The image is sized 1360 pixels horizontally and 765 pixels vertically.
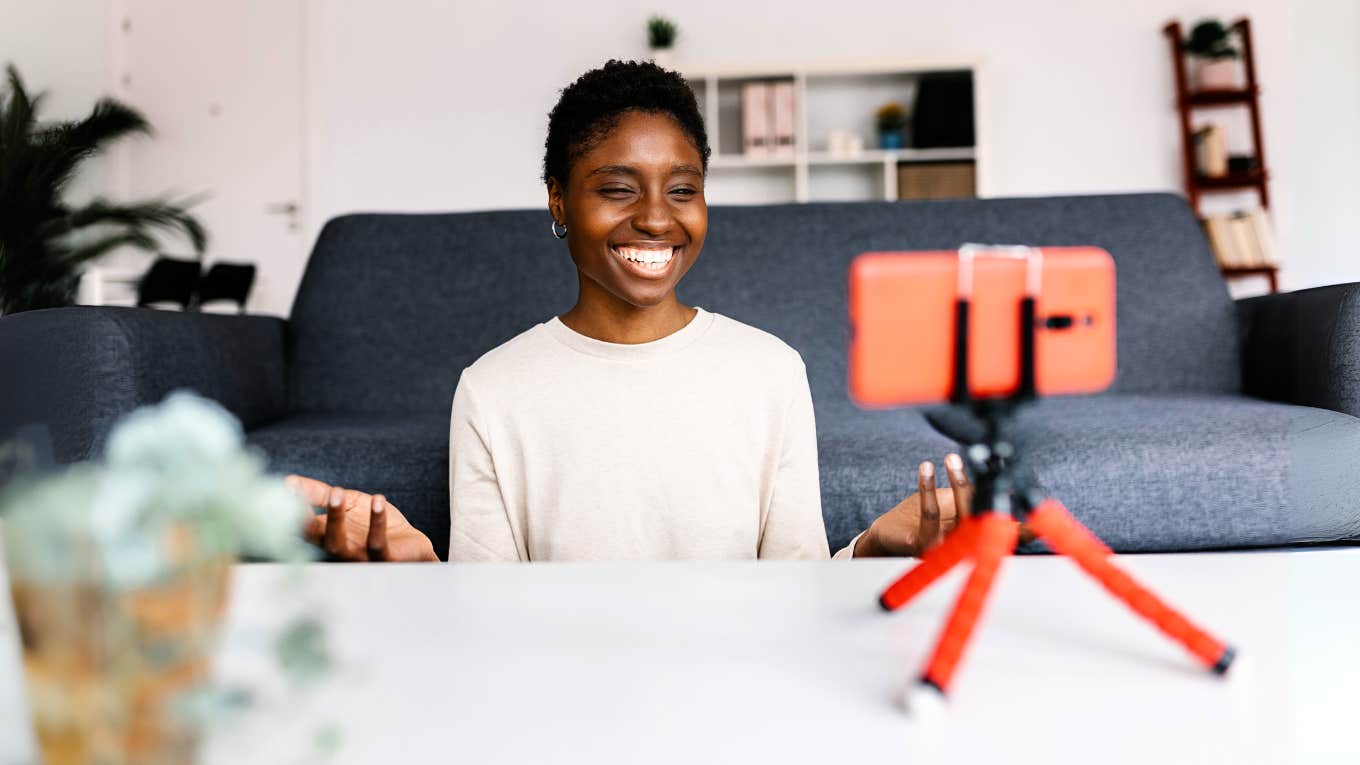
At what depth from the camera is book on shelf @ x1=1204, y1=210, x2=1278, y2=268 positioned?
13.3 ft

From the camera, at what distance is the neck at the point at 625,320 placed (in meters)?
1.07

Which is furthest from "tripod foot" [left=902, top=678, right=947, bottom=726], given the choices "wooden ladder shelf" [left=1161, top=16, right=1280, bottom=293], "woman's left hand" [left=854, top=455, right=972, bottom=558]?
"wooden ladder shelf" [left=1161, top=16, right=1280, bottom=293]

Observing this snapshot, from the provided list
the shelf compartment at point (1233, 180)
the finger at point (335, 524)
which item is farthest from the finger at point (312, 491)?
the shelf compartment at point (1233, 180)

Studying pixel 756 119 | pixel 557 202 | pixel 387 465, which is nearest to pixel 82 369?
pixel 387 465

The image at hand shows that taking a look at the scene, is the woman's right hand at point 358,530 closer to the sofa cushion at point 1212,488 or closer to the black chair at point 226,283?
the sofa cushion at point 1212,488

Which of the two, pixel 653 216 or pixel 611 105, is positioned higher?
pixel 611 105

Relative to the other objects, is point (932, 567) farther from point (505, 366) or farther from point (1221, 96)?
point (1221, 96)

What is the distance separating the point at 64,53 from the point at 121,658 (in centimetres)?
501

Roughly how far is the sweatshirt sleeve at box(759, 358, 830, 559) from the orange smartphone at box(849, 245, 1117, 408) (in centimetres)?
66

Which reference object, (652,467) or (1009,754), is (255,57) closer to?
(652,467)

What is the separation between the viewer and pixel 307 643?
24cm

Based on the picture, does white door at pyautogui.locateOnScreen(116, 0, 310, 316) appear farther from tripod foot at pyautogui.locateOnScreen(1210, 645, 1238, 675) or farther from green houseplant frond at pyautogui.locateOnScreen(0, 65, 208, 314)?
tripod foot at pyautogui.locateOnScreen(1210, 645, 1238, 675)

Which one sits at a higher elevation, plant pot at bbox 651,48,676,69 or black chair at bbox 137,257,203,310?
plant pot at bbox 651,48,676,69

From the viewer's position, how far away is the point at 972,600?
15.8 inches
